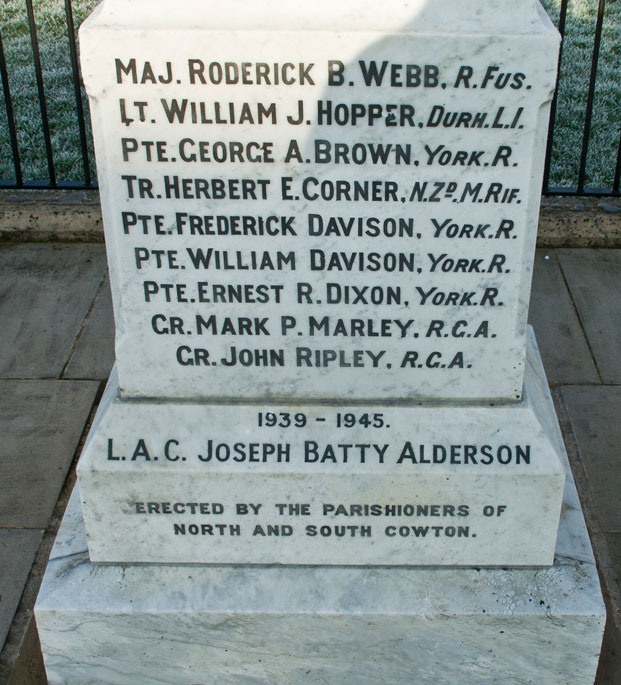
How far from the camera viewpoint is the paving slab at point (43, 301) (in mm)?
4230

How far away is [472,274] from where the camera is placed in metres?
2.32

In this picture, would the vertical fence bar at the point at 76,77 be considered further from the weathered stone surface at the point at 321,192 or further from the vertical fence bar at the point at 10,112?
the weathered stone surface at the point at 321,192

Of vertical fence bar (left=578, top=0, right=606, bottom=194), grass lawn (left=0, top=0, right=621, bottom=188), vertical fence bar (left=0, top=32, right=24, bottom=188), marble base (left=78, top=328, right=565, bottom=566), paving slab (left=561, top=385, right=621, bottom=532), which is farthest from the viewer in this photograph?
grass lawn (left=0, top=0, right=621, bottom=188)

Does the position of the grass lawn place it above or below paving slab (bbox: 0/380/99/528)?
above

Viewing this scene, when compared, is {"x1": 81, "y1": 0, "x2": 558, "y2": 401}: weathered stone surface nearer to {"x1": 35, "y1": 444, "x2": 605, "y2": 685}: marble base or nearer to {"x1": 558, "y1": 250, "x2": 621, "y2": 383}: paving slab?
{"x1": 35, "y1": 444, "x2": 605, "y2": 685}: marble base

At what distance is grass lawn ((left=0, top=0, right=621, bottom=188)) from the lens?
6328 millimetres

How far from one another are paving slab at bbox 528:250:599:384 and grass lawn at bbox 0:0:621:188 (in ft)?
4.63

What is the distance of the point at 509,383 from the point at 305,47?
1.12 metres

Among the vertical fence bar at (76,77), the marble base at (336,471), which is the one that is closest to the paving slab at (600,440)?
the marble base at (336,471)

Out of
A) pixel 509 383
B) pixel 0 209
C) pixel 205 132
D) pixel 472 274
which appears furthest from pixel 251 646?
pixel 0 209

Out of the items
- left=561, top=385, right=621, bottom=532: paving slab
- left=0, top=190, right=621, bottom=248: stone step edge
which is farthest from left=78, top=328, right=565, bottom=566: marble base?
left=0, top=190, right=621, bottom=248: stone step edge

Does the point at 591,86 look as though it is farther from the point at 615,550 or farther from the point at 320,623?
the point at 320,623

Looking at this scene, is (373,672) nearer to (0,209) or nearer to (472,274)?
(472,274)

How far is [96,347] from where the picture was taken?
4.32m
